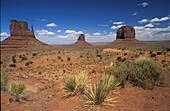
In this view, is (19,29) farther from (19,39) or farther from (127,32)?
(127,32)

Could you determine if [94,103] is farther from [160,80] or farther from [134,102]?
[160,80]

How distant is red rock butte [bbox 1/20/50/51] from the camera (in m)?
55.8

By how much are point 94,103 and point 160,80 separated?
3.29 m

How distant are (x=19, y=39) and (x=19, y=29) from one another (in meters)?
8.26

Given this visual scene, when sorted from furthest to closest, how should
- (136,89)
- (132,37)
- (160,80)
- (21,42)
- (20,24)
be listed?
(132,37), (20,24), (21,42), (160,80), (136,89)

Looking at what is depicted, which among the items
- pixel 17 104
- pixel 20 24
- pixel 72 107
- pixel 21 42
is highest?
pixel 20 24

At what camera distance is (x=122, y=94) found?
11.7 feet

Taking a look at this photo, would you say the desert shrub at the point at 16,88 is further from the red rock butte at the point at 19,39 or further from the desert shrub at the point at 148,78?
the red rock butte at the point at 19,39

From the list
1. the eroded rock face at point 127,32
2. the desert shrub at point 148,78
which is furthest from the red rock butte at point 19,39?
the eroded rock face at point 127,32

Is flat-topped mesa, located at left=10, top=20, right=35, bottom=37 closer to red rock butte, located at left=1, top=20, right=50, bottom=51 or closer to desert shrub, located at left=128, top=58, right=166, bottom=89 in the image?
red rock butte, located at left=1, top=20, right=50, bottom=51

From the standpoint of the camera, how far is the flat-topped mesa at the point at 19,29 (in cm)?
6366

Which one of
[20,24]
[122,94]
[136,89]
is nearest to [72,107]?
[122,94]

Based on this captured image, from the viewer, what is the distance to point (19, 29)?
215 feet

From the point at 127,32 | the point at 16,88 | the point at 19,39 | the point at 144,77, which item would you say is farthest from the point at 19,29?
the point at 127,32
